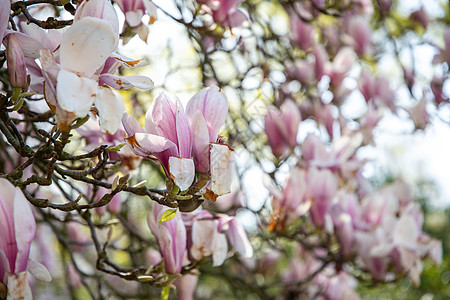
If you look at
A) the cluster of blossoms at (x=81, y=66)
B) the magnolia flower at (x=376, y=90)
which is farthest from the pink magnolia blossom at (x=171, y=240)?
the magnolia flower at (x=376, y=90)

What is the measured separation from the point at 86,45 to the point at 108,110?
7 cm

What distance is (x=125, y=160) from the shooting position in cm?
89

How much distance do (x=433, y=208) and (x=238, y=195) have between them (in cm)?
122

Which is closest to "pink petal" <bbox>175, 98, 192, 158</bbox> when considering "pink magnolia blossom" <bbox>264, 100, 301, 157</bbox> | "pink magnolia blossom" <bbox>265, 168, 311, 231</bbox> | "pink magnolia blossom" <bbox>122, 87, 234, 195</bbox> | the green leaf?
"pink magnolia blossom" <bbox>122, 87, 234, 195</bbox>

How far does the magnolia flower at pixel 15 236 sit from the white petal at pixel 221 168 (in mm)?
216

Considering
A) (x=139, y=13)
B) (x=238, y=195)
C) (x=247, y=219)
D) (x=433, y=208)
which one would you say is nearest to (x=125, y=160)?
(x=139, y=13)

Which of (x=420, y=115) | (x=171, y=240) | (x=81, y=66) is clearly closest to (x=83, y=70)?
(x=81, y=66)

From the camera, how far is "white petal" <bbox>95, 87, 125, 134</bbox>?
1.93 ft

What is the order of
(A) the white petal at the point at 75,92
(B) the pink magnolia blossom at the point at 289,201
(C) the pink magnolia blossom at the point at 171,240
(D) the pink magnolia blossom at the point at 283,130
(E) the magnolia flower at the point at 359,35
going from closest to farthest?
(A) the white petal at the point at 75,92
(C) the pink magnolia blossom at the point at 171,240
(B) the pink magnolia blossom at the point at 289,201
(D) the pink magnolia blossom at the point at 283,130
(E) the magnolia flower at the point at 359,35

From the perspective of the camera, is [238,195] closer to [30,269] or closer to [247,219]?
[247,219]

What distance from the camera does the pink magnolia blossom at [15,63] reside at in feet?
1.97

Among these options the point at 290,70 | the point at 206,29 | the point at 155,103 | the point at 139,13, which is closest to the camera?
the point at 155,103

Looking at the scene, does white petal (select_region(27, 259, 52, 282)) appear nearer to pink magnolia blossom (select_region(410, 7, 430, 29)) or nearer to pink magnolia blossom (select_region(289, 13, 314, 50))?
pink magnolia blossom (select_region(289, 13, 314, 50))

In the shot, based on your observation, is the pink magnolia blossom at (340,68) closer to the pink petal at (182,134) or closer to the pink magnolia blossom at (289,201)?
the pink magnolia blossom at (289,201)
